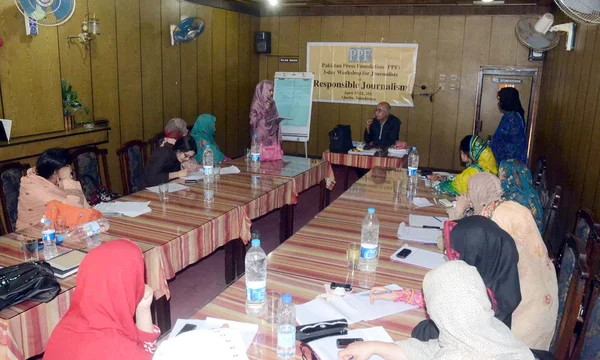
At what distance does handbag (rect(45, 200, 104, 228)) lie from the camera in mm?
2529

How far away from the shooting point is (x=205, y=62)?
22.7ft

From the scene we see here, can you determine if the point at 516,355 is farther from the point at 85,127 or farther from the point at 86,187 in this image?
the point at 85,127

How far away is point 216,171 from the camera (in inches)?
157

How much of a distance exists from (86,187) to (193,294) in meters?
1.43

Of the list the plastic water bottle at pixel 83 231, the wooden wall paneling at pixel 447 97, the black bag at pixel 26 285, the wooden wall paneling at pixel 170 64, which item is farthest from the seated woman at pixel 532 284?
the wooden wall paneling at pixel 447 97

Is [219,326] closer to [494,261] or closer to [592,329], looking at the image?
[494,261]

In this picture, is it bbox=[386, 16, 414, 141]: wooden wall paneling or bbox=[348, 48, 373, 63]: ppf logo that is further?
bbox=[348, 48, 373, 63]: ppf logo

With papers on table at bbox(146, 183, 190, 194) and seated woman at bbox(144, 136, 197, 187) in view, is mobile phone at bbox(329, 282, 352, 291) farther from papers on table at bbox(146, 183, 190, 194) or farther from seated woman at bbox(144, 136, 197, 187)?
seated woman at bbox(144, 136, 197, 187)

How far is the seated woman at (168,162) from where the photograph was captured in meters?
3.87

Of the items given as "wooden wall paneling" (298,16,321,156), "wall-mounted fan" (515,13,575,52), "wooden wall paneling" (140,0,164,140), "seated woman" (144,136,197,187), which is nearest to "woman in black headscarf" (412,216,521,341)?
"seated woman" (144,136,197,187)

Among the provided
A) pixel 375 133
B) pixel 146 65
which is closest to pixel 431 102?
pixel 375 133

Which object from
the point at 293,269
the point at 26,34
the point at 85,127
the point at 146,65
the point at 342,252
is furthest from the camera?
the point at 146,65

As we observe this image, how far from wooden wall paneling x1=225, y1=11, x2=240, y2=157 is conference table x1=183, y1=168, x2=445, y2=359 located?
4.63 meters

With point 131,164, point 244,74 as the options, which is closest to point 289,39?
point 244,74
